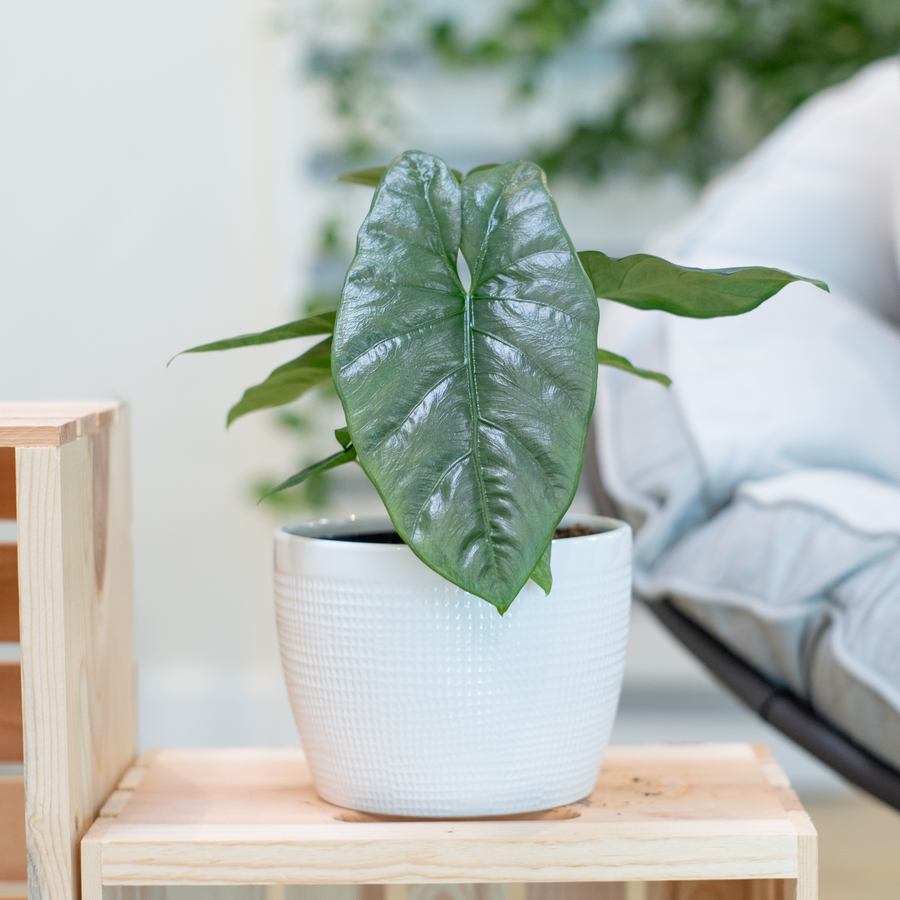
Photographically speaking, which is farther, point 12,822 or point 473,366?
point 12,822

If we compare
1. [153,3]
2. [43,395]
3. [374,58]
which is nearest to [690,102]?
[374,58]

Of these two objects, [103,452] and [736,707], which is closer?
[103,452]

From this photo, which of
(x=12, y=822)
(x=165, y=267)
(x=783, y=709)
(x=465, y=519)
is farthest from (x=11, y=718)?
(x=165, y=267)

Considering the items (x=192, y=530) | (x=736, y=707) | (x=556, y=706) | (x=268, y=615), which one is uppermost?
(x=556, y=706)

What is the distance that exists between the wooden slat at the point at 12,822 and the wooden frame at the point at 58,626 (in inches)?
1.7

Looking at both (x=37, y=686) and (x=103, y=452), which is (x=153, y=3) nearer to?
(x=103, y=452)

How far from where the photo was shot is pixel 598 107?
5.90 feet

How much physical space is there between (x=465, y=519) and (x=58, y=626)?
21cm

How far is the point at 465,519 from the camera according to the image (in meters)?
0.44

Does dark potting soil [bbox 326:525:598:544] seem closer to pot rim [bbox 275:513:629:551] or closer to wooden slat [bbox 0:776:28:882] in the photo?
pot rim [bbox 275:513:629:551]

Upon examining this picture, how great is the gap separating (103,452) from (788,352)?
24.3 inches

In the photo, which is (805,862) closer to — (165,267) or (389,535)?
(389,535)

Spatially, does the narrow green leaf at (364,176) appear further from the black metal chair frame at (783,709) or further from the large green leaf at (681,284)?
the black metal chair frame at (783,709)

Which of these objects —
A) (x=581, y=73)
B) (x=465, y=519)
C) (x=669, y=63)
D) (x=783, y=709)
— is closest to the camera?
(x=465, y=519)
